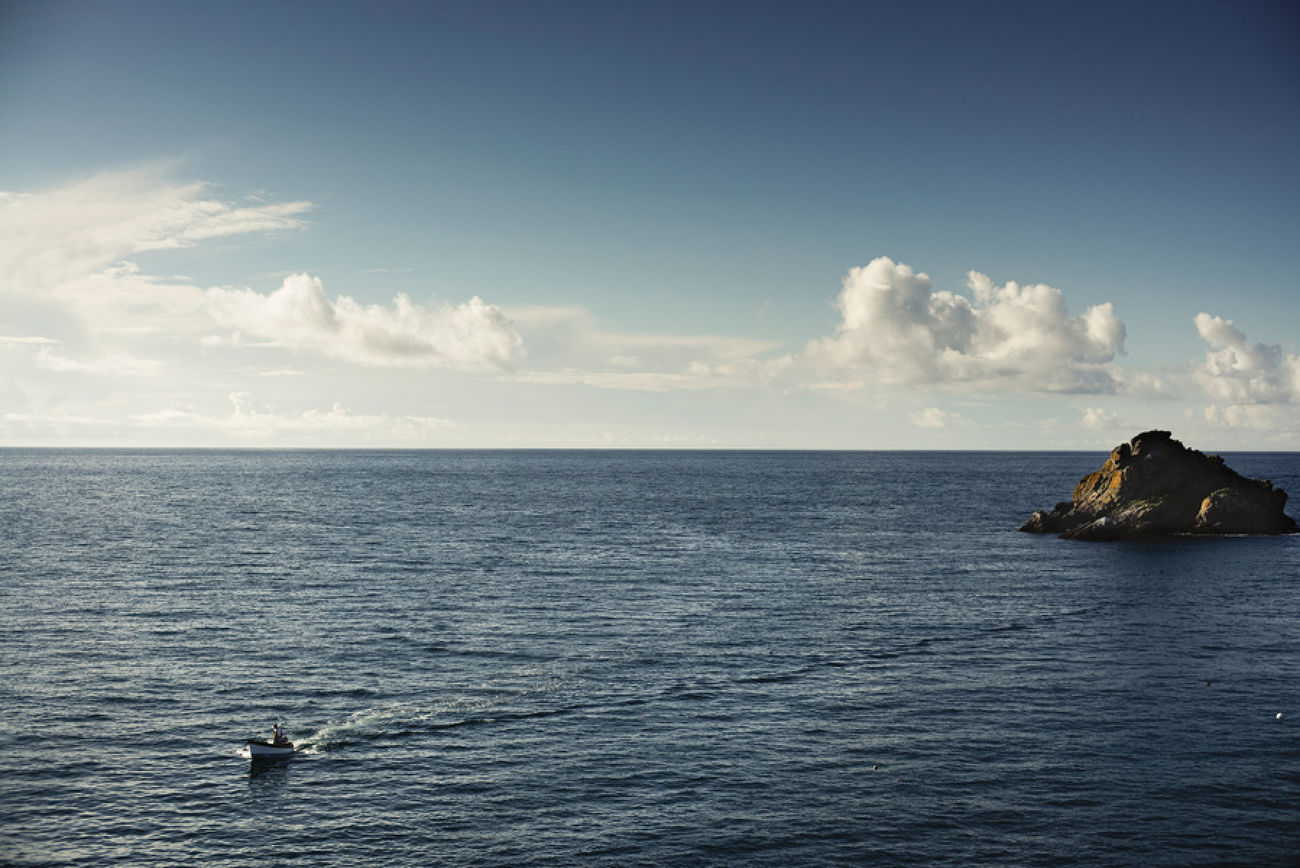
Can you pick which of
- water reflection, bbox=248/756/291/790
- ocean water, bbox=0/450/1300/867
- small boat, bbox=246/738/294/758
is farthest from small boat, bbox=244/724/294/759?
ocean water, bbox=0/450/1300/867

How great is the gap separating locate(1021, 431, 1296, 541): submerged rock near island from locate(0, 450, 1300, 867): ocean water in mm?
18137

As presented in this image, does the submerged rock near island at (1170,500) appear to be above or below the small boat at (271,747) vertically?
above

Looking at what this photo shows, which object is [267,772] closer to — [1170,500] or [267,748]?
[267,748]

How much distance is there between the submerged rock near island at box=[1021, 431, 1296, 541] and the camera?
120562mm

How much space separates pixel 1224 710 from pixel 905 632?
2334cm

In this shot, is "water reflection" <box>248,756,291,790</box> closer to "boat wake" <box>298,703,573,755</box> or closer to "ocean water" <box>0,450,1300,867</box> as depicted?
"ocean water" <box>0,450,1300,867</box>

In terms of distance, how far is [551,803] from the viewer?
3947cm

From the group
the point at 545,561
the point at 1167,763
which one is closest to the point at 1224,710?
the point at 1167,763

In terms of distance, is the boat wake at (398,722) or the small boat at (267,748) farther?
the boat wake at (398,722)

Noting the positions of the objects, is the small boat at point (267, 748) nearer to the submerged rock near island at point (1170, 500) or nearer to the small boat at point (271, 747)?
the small boat at point (271, 747)

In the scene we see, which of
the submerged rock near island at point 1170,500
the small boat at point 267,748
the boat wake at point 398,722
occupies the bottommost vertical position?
the boat wake at point 398,722

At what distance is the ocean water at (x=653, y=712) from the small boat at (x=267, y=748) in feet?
2.21

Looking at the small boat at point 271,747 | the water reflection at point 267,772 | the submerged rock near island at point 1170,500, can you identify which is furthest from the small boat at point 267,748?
the submerged rock near island at point 1170,500

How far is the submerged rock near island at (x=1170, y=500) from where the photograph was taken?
396ft
